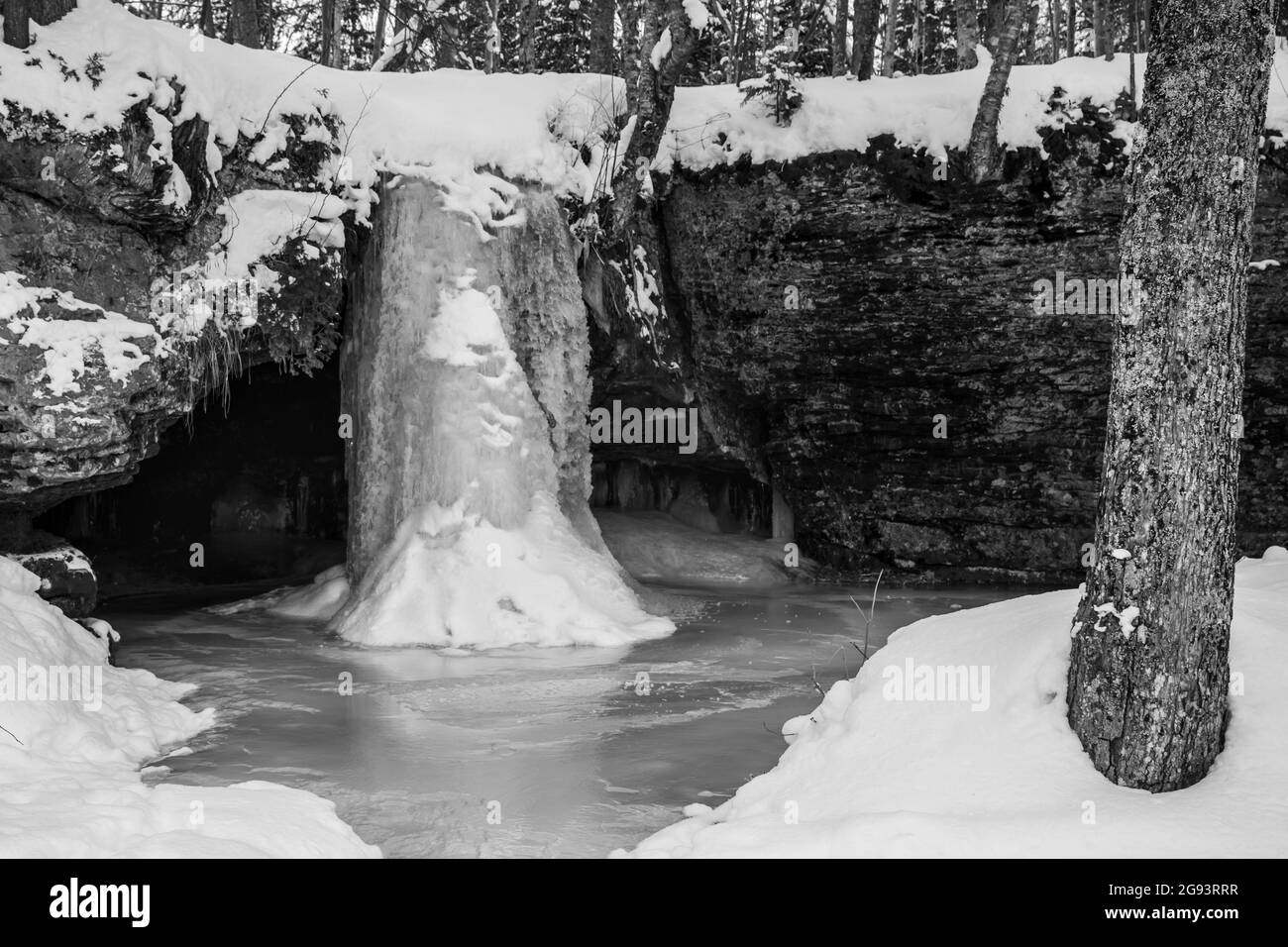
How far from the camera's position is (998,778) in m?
4.79

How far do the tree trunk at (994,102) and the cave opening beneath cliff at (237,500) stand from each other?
344 inches

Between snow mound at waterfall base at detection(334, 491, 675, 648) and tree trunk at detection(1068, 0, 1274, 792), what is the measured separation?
6439mm

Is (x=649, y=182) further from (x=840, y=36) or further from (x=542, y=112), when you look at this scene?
(x=840, y=36)

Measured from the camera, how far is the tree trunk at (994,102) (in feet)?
37.2

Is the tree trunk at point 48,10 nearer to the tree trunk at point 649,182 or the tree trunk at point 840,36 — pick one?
the tree trunk at point 649,182

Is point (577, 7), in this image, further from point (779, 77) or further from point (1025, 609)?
point (1025, 609)

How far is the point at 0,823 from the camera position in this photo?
461cm

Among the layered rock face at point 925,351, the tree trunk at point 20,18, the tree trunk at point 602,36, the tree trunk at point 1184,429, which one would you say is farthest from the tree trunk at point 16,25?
the tree trunk at point 1184,429

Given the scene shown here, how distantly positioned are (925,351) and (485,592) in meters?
6.38

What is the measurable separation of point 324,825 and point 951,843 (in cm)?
300

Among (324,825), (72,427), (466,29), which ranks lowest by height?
(324,825)

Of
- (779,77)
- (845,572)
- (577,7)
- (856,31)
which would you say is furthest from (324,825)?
(577,7)

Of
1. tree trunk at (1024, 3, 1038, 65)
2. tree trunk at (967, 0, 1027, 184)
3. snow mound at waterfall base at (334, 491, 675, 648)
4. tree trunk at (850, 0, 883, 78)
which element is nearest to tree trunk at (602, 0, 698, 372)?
tree trunk at (967, 0, 1027, 184)

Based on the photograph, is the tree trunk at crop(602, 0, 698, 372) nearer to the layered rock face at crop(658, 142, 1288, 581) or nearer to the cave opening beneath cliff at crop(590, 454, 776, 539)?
the layered rock face at crop(658, 142, 1288, 581)
